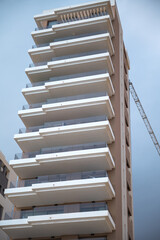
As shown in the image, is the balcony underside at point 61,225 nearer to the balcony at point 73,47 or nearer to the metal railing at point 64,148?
the metal railing at point 64,148

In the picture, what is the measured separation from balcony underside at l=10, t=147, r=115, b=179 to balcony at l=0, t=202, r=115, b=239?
14.1 feet

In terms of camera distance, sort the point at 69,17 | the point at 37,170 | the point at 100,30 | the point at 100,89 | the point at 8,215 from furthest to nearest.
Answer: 1. the point at 69,17
2. the point at 100,30
3. the point at 100,89
4. the point at 37,170
5. the point at 8,215

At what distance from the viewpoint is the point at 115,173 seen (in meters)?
37.3

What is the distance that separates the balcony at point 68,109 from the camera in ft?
131

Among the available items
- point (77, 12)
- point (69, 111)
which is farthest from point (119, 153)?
point (77, 12)

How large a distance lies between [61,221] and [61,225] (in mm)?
460

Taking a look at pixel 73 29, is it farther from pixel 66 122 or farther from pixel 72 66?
pixel 66 122

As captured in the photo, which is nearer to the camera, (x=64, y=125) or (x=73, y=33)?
(x=64, y=125)

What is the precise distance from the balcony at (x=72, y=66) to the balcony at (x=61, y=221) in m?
16.0

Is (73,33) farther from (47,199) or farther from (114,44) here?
(47,199)

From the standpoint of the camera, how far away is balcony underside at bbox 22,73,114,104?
41.5m

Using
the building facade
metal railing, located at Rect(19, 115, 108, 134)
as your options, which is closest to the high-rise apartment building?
metal railing, located at Rect(19, 115, 108, 134)

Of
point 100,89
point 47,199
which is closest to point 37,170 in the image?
point 47,199

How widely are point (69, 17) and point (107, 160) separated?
21717 mm
